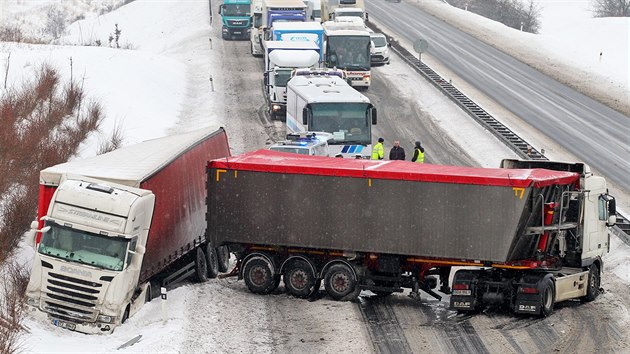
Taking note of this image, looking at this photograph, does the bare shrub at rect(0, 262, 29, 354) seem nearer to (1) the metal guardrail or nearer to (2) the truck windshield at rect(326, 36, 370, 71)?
(1) the metal guardrail

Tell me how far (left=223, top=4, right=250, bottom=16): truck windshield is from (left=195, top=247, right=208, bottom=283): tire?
143ft

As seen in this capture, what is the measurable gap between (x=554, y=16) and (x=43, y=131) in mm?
93578

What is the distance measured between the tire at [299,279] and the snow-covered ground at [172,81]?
0.80 feet

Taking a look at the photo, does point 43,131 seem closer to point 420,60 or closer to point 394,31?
point 420,60

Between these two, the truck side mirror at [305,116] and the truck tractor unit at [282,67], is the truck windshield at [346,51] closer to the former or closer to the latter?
the truck tractor unit at [282,67]

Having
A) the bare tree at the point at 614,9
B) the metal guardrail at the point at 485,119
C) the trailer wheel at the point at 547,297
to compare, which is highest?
the trailer wheel at the point at 547,297

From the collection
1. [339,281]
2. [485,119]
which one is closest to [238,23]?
[485,119]

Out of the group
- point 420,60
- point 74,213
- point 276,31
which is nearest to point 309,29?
point 276,31

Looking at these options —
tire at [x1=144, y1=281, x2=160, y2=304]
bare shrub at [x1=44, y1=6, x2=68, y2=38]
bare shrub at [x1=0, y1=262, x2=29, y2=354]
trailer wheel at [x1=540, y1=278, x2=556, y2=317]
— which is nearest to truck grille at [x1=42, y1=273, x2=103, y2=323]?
bare shrub at [x1=0, y1=262, x2=29, y2=354]

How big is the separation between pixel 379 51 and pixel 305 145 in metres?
29.3

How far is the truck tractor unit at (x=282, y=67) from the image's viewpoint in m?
47.0

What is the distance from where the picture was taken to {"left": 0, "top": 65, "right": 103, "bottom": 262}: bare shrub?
84.3 ft

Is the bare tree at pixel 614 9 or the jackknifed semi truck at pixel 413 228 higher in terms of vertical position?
the jackknifed semi truck at pixel 413 228

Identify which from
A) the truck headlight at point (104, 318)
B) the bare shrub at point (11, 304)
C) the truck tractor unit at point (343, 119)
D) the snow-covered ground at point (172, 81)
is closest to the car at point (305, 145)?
the truck tractor unit at point (343, 119)
